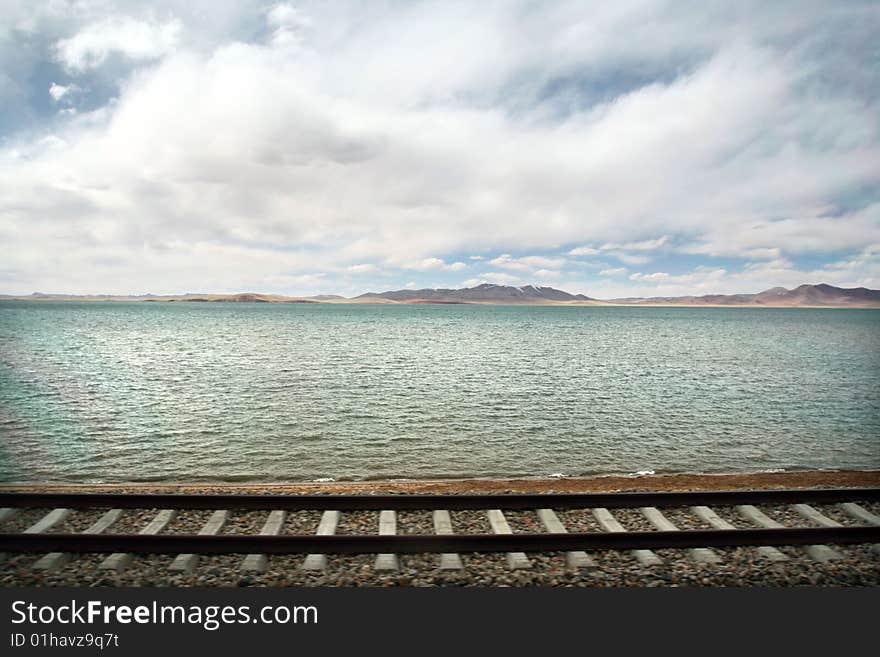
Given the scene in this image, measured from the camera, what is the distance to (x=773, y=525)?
8.48 metres

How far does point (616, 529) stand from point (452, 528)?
9.20 feet

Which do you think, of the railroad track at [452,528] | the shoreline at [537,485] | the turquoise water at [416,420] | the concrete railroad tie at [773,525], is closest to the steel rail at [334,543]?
the railroad track at [452,528]

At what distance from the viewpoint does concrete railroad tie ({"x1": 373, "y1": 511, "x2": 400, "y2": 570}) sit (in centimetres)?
695

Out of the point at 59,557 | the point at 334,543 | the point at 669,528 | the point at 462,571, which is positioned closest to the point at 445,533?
the point at 462,571

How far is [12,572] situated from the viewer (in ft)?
22.1

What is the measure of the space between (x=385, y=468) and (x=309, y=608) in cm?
905

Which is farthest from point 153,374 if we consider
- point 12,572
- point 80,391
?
point 12,572

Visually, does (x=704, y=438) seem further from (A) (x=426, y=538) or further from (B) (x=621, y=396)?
(A) (x=426, y=538)

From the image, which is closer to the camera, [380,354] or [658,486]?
[658,486]

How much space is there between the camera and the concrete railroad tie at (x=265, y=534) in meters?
6.90

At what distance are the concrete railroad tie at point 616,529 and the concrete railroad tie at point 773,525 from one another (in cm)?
247

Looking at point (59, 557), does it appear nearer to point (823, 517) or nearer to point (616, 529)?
point (616, 529)

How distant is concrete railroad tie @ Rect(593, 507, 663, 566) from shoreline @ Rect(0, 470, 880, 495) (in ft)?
8.51

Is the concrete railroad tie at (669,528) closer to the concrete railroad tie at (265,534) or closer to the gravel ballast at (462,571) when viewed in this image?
the gravel ballast at (462,571)
